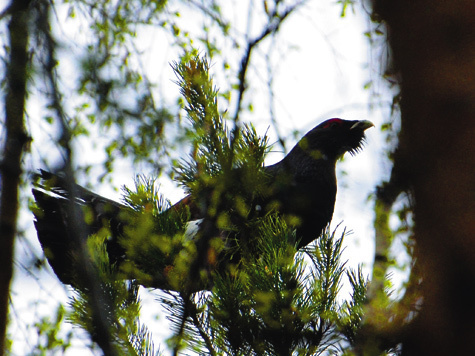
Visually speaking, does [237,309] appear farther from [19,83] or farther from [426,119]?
[19,83]

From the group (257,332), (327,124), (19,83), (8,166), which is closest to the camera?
(257,332)

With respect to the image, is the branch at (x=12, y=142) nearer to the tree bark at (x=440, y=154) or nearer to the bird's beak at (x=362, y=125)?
the tree bark at (x=440, y=154)

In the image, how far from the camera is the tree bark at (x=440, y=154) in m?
1.11

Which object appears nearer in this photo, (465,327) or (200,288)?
(465,327)

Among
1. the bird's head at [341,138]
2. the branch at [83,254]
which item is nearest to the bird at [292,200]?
the bird's head at [341,138]

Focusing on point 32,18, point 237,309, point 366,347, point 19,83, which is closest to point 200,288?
point 237,309

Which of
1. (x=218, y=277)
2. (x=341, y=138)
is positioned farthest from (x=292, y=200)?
(x=218, y=277)

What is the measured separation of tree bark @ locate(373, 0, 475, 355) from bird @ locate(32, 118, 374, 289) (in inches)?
34.5

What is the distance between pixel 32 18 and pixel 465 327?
2333 millimetres

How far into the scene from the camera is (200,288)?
1.93 metres

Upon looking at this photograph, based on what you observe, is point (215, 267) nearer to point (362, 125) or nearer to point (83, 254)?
point (83, 254)

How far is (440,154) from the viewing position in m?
1.20

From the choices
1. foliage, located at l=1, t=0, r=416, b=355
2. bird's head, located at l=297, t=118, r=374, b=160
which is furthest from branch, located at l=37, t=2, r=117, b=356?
bird's head, located at l=297, t=118, r=374, b=160

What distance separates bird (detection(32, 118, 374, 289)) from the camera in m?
2.67
